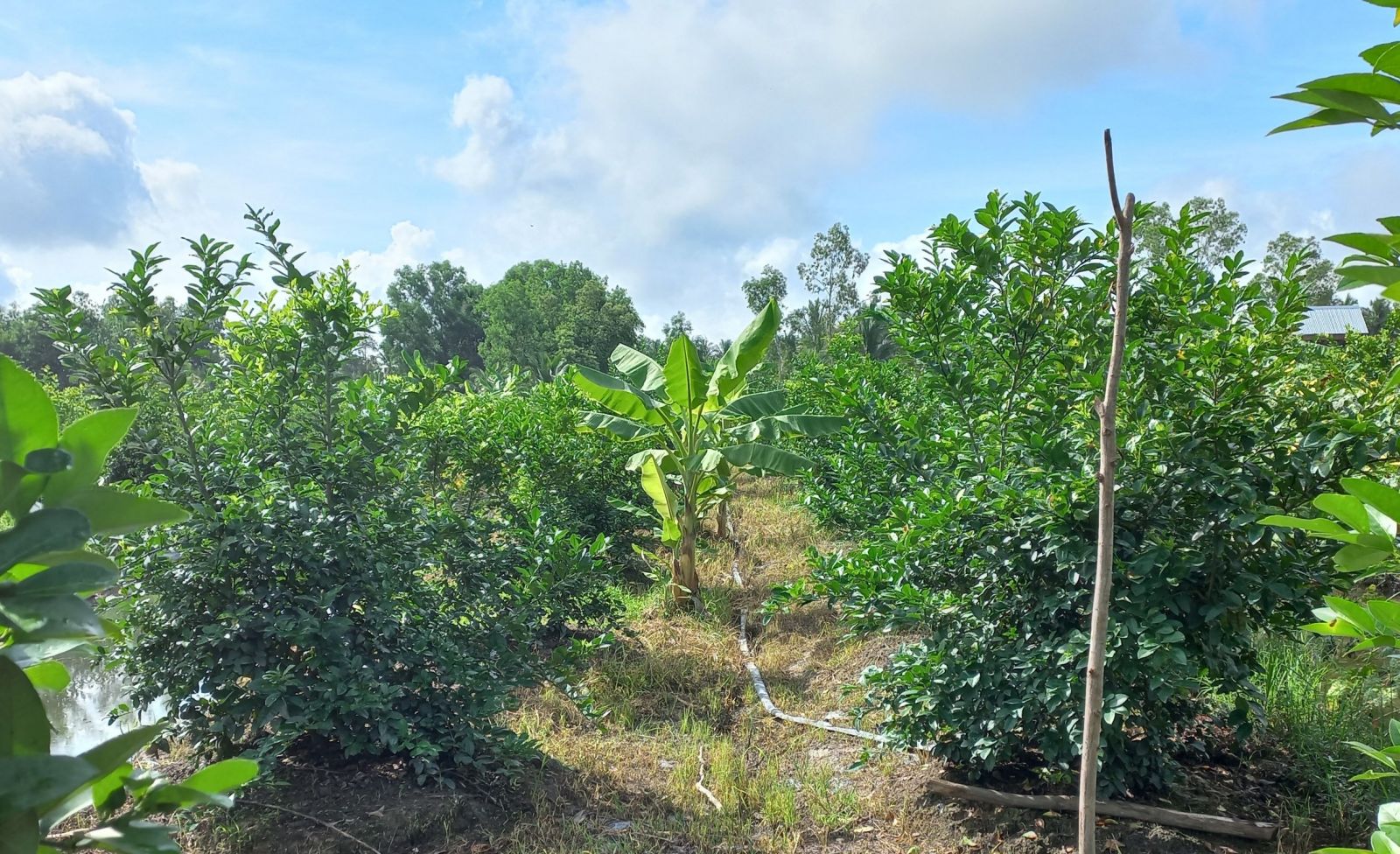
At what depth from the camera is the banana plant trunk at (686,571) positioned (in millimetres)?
7090

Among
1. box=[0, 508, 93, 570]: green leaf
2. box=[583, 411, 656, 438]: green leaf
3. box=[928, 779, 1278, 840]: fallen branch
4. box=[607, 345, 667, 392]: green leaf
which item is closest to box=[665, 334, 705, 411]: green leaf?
box=[607, 345, 667, 392]: green leaf

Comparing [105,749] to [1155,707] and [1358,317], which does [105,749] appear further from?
[1358,317]

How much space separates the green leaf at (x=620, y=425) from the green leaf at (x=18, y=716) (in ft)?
21.3

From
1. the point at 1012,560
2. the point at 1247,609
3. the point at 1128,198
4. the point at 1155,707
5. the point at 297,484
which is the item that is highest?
the point at 1128,198

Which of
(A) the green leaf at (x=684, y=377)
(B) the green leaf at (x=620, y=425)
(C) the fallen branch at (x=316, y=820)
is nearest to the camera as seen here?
Result: (C) the fallen branch at (x=316, y=820)

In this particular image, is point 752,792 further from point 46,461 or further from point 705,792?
point 46,461

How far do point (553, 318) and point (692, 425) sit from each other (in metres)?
35.9

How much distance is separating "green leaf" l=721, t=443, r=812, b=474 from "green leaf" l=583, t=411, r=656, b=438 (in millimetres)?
794

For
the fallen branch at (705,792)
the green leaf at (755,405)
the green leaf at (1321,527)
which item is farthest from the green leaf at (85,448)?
the green leaf at (755,405)

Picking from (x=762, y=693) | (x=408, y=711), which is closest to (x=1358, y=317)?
(x=762, y=693)

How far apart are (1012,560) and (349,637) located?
2734 millimetres

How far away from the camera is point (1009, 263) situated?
12.4 ft

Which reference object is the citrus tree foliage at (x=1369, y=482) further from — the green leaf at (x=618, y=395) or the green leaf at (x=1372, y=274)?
the green leaf at (x=618, y=395)

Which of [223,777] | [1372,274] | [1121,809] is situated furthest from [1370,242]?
[1121,809]
